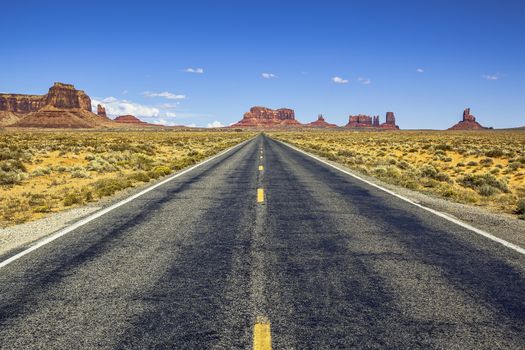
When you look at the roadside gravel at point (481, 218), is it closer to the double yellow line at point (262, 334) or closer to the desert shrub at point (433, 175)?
the double yellow line at point (262, 334)

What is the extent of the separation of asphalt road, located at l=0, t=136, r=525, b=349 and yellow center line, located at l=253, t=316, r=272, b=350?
5 cm

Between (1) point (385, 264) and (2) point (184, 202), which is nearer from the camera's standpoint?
(1) point (385, 264)

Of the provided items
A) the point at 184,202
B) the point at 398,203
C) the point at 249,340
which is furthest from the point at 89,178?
the point at 249,340

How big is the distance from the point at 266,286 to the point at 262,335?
110cm

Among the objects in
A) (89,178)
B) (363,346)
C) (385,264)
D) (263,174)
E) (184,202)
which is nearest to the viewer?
(363,346)

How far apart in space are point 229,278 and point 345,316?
5.07ft

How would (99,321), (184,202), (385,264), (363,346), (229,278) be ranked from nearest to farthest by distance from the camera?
(363,346), (99,321), (229,278), (385,264), (184,202)

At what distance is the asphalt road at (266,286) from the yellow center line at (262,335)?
45mm

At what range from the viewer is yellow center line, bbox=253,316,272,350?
321 centimetres

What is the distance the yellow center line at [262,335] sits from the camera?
321cm

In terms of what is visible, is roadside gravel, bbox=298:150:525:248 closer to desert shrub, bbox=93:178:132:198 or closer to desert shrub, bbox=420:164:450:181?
desert shrub, bbox=420:164:450:181

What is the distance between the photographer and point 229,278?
473cm

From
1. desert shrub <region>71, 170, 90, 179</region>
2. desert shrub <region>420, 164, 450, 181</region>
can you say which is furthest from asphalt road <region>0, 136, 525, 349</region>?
desert shrub <region>420, 164, 450, 181</region>

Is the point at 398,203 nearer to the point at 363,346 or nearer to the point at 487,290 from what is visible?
the point at 487,290
